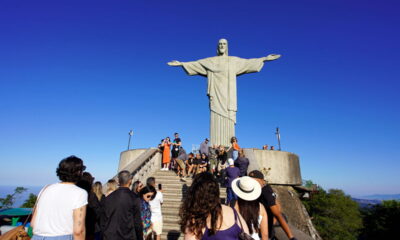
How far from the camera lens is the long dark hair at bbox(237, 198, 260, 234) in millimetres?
2662

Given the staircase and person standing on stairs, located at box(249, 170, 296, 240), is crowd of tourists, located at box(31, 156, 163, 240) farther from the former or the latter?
person standing on stairs, located at box(249, 170, 296, 240)

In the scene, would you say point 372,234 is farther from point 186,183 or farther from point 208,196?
point 208,196

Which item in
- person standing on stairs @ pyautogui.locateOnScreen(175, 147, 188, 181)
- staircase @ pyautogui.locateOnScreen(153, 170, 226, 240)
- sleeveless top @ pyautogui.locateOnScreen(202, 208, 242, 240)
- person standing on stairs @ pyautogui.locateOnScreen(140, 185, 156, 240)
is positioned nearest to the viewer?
sleeveless top @ pyautogui.locateOnScreen(202, 208, 242, 240)

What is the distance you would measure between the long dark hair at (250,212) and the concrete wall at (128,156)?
378 inches

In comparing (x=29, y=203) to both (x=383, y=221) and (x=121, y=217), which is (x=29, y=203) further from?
(x=383, y=221)

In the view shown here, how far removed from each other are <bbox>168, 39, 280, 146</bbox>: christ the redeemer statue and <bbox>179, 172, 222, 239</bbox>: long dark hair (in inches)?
386

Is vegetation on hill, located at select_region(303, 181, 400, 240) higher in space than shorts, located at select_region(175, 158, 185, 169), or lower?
lower

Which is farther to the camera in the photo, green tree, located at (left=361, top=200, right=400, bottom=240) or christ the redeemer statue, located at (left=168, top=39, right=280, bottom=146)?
green tree, located at (left=361, top=200, right=400, bottom=240)

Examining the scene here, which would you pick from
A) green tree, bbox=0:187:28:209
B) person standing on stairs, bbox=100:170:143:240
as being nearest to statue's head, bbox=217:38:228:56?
person standing on stairs, bbox=100:170:143:240

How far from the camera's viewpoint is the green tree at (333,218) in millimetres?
32938

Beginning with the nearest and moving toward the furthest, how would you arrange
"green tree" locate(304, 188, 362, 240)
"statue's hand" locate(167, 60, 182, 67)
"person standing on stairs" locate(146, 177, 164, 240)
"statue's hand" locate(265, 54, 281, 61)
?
1. "person standing on stairs" locate(146, 177, 164, 240)
2. "statue's hand" locate(265, 54, 281, 61)
3. "statue's hand" locate(167, 60, 182, 67)
4. "green tree" locate(304, 188, 362, 240)

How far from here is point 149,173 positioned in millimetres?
9344

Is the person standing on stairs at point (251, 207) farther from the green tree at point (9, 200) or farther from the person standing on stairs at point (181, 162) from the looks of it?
the green tree at point (9, 200)

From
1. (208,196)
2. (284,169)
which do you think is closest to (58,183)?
(208,196)
